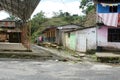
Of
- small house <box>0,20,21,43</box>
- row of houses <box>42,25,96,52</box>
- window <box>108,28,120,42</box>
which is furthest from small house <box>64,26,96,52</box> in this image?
small house <box>0,20,21,43</box>

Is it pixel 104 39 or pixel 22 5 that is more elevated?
pixel 22 5

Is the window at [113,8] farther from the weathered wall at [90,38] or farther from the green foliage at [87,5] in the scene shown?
the green foliage at [87,5]

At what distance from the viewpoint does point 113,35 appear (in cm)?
3152

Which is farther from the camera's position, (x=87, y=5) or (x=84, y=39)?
(x=87, y=5)

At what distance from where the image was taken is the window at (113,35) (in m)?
31.3

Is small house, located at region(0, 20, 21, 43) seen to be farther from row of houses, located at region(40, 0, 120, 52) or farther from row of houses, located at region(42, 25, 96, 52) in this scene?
row of houses, located at region(40, 0, 120, 52)

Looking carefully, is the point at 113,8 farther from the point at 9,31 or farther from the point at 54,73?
the point at 9,31

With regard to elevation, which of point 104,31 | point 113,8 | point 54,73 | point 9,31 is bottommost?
point 54,73

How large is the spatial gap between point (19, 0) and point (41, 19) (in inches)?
1669

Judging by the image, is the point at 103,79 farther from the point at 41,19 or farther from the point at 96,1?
the point at 41,19

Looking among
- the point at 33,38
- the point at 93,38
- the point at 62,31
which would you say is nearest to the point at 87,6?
the point at 62,31

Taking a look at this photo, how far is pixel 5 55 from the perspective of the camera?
83.7 feet

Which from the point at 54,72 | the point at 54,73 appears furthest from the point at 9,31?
the point at 54,73

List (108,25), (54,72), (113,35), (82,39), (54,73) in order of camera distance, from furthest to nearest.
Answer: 1. (82,39)
2. (113,35)
3. (108,25)
4. (54,72)
5. (54,73)
